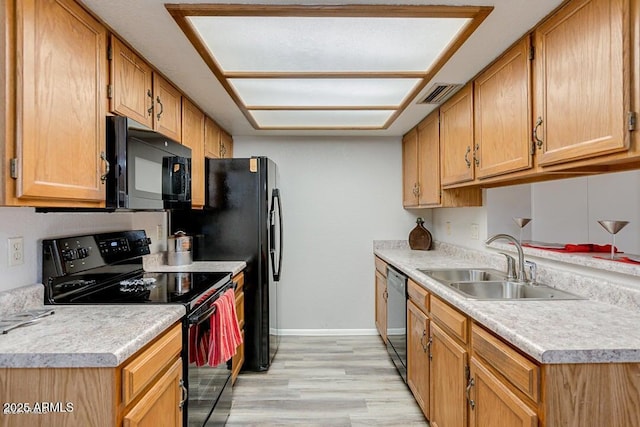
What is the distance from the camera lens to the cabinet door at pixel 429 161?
300 cm

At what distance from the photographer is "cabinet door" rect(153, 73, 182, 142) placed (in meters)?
2.15

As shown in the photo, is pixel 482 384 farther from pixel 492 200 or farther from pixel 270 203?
pixel 270 203

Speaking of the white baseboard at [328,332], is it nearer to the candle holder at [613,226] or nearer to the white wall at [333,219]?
the white wall at [333,219]

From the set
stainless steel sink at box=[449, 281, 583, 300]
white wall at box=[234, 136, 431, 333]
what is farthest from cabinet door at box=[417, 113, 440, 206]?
stainless steel sink at box=[449, 281, 583, 300]

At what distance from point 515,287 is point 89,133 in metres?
2.23

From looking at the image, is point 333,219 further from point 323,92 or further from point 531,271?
point 531,271

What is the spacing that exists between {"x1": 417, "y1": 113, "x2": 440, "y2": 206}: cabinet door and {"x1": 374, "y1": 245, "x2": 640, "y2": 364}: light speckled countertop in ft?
4.33

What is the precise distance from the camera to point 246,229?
304cm

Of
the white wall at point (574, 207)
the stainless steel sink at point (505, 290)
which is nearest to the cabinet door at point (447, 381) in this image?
the stainless steel sink at point (505, 290)

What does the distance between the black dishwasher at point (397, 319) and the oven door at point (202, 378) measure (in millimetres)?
1270

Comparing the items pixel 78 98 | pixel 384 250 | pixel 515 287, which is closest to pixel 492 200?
pixel 515 287

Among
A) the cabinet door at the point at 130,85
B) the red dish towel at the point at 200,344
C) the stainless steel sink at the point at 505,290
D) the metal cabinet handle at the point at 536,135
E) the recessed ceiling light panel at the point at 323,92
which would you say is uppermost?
the recessed ceiling light panel at the point at 323,92

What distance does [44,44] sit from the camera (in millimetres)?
1283

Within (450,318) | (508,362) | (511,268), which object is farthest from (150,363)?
(511,268)
